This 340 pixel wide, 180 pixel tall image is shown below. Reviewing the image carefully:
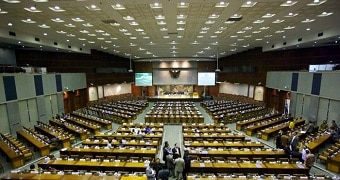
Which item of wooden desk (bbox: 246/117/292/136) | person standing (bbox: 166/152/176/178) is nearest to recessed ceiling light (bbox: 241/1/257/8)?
person standing (bbox: 166/152/176/178)

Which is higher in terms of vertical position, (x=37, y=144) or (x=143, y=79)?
(x=143, y=79)

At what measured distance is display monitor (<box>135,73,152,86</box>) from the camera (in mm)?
38281

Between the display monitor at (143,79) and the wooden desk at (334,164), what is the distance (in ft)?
101

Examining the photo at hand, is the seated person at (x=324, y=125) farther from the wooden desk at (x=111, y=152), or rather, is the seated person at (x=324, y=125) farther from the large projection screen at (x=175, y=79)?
the large projection screen at (x=175, y=79)

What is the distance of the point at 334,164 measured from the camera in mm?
10141

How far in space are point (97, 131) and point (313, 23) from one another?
17.9m

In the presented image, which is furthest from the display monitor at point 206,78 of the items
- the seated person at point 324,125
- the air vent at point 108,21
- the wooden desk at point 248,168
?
the wooden desk at point 248,168

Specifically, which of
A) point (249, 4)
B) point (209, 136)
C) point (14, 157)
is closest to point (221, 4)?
point (249, 4)

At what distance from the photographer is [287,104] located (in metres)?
22.1

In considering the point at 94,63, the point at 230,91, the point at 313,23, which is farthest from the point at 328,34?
the point at 94,63

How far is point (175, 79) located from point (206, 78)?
5.86 metres

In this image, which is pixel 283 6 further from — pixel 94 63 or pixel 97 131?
pixel 94 63

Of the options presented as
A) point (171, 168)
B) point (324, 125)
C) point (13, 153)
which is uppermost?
point (324, 125)

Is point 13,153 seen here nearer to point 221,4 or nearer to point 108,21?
point 108,21
